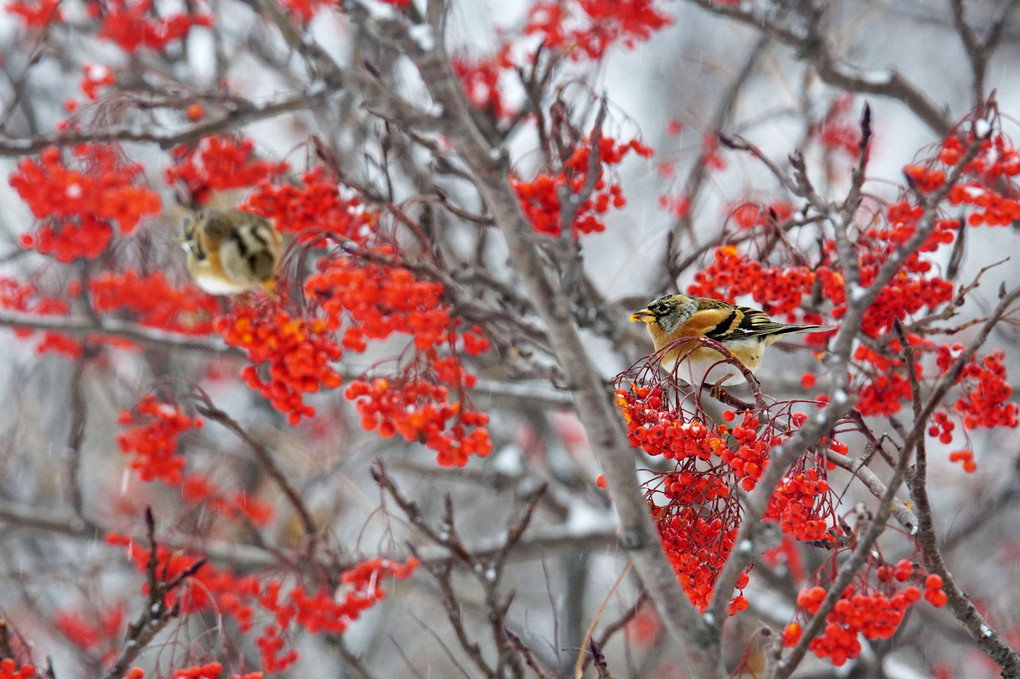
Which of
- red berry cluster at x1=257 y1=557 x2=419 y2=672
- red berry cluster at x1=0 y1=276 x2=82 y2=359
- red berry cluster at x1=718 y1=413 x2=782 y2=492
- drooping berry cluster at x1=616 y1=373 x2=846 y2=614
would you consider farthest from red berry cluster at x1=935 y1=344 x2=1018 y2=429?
red berry cluster at x1=0 y1=276 x2=82 y2=359

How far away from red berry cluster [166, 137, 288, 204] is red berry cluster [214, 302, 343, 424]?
2.17 meters

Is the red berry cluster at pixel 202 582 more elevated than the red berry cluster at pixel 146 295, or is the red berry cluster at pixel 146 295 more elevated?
the red berry cluster at pixel 146 295

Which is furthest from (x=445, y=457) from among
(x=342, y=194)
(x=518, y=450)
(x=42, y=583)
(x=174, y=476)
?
(x=42, y=583)

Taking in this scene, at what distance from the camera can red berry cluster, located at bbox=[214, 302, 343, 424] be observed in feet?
8.77

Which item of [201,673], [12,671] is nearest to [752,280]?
[201,673]

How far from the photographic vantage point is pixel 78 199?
172 inches

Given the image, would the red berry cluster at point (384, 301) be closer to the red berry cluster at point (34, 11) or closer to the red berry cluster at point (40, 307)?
the red berry cluster at point (40, 307)

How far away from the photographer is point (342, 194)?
12.3ft

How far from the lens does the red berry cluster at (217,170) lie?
15.7 feet

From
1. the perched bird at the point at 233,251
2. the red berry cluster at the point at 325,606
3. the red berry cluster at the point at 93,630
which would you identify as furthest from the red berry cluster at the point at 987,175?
the red berry cluster at the point at 93,630

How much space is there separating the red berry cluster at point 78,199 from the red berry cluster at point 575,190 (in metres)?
2.15

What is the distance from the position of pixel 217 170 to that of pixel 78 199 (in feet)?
2.53

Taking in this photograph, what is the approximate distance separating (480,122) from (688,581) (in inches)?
162

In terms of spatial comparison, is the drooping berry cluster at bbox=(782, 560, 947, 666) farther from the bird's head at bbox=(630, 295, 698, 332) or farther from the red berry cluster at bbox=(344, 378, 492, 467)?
the bird's head at bbox=(630, 295, 698, 332)
